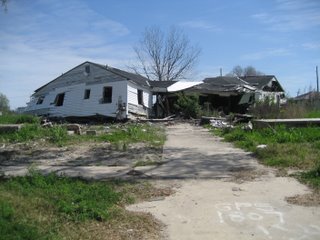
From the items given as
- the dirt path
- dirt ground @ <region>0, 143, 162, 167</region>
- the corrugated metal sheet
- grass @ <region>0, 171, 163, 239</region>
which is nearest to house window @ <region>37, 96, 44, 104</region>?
the corrugated metal sheet

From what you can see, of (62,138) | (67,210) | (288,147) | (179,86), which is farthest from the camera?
(179,86)

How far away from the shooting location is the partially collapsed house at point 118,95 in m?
31.9

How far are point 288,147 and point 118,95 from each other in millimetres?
21738

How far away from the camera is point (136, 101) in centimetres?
3256

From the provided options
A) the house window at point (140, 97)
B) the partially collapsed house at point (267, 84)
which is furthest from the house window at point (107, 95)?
the partially collapsed house at point (267, 84)

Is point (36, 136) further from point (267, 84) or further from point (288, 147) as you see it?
point (267, 84)

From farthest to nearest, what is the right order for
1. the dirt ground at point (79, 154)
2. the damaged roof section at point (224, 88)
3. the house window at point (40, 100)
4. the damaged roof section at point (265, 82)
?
1. the damaged roof section at point (265, 82)
2. the house window at point (40, 100)
3. the damaged roof section at point (224, 88)
4. the dirt ground at point (79, 154)

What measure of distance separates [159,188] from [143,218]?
174 centimetres

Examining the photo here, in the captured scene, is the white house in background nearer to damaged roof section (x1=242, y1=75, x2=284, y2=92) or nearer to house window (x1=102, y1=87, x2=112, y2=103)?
house window (x1=102, y1=87, x2=112, y2=103)

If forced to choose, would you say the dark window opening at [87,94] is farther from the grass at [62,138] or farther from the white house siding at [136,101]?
the grass at [62,138]

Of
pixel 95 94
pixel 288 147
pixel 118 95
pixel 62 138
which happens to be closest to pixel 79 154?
pixel 62 138

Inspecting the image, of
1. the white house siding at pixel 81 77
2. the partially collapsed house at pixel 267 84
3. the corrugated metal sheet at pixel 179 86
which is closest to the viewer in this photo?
the white house siding at pixel 81 77

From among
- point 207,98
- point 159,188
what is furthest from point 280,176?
point 207,98

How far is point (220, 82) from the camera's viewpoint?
3906cm
